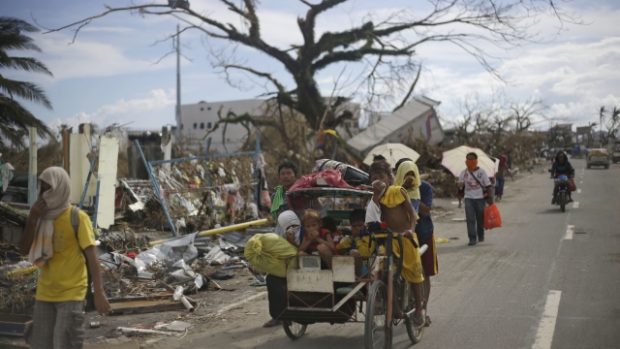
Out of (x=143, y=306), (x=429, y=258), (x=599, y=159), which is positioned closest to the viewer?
(x=429, y=258)

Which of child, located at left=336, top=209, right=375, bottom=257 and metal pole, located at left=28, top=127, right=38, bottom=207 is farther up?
metal pole, located at left=28, top=127, right=38, bottom=207

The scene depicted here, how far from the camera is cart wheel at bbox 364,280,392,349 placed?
528 centimetres

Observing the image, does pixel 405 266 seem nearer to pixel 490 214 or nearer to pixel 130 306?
pixel 130 306

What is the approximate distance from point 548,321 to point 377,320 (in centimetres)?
220

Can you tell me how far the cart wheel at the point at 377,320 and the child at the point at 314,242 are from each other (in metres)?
0.51

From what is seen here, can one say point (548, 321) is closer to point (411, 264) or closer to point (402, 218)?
point (411, 264)

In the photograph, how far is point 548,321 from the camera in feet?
22.4

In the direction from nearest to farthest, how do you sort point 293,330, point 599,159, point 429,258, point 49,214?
point 49,214 < point 293,330 < point 429,258 < point 599,159

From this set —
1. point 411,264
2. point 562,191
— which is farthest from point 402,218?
point 562,191

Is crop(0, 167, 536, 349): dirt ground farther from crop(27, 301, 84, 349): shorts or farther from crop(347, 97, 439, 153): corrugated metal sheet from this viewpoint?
crop(347, 97, 439, 153): corrugated metal sheet

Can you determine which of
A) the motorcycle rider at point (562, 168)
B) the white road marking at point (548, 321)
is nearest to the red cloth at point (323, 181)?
the white road marking at point (548, 321)

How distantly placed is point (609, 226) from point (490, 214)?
4.11 m

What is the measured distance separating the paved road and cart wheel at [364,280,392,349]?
393 mm

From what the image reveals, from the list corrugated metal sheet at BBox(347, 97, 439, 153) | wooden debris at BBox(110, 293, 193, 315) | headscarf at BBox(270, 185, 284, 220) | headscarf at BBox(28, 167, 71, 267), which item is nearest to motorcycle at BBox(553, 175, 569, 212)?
corrugated metal sheet at BBox(347, 97, 439, 153)
